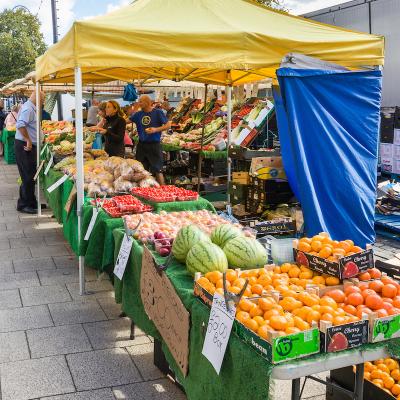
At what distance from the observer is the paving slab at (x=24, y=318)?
15.4 feet

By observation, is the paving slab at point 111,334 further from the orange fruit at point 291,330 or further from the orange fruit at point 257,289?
the orange fruit at point 291,330

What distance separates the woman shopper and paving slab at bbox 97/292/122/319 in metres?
4.67

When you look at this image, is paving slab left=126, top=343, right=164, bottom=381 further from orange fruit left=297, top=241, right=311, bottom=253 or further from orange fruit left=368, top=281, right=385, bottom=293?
orange fruit left=368, top=281, right=385, bottom=293

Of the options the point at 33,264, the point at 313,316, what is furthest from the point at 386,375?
the point at 33,264

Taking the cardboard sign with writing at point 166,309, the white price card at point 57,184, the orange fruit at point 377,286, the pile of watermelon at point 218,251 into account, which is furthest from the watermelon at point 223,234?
the white price card at point 57,184

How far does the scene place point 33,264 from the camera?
21.5 feet

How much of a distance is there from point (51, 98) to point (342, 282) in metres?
22.8

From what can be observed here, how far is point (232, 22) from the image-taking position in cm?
560

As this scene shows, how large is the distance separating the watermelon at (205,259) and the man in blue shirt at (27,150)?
6.97m

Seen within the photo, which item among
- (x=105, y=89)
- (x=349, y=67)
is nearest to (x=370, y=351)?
(x=349, y=67)

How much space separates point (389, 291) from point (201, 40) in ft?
11.2

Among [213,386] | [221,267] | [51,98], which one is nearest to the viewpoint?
[213,386]

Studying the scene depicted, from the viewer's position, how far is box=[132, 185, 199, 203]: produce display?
213 inches

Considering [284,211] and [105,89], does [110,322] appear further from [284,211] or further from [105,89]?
[105,89]
